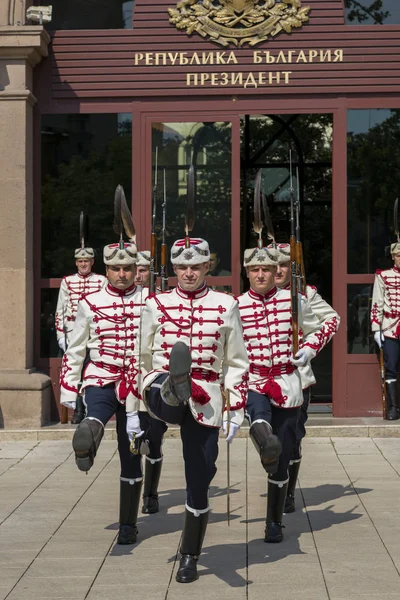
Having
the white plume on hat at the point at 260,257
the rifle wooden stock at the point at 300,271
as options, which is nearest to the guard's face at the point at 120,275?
the white plume on hat at the point at 260,257

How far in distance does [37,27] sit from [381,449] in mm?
5561

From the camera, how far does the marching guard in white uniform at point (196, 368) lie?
23.0ft

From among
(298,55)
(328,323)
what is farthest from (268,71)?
(328,323)

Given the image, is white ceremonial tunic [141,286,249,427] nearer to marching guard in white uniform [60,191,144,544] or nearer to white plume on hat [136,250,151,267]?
marching guard in white uniform [60,191,144,544]

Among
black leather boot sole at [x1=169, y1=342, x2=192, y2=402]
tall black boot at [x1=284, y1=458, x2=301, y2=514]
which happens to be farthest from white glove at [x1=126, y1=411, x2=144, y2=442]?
tall black boot at [x1=284, y1=458, x2=301, y2=514]

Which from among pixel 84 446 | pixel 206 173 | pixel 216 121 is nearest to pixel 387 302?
pixel 206 173

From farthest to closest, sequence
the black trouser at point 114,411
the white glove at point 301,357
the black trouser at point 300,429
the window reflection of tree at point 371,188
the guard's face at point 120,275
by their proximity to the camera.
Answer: the window reflection of tree at point 371,188
the black trouser at point 300,429
the guard's face at point 120,275
the white glove at point 301,357
the black trouser at point 114,411

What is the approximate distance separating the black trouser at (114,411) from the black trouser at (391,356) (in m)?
5.61

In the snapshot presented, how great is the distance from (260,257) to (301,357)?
0.72m

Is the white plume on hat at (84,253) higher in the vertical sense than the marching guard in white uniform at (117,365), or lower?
higher

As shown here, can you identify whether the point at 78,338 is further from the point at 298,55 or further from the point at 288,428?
the point at 298,55

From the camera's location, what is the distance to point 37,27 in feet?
41.8

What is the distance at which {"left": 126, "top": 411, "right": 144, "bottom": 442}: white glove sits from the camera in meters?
7.76

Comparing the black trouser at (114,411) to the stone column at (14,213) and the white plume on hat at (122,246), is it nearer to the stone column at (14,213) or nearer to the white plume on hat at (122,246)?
the white plume on hat at (122,246)
